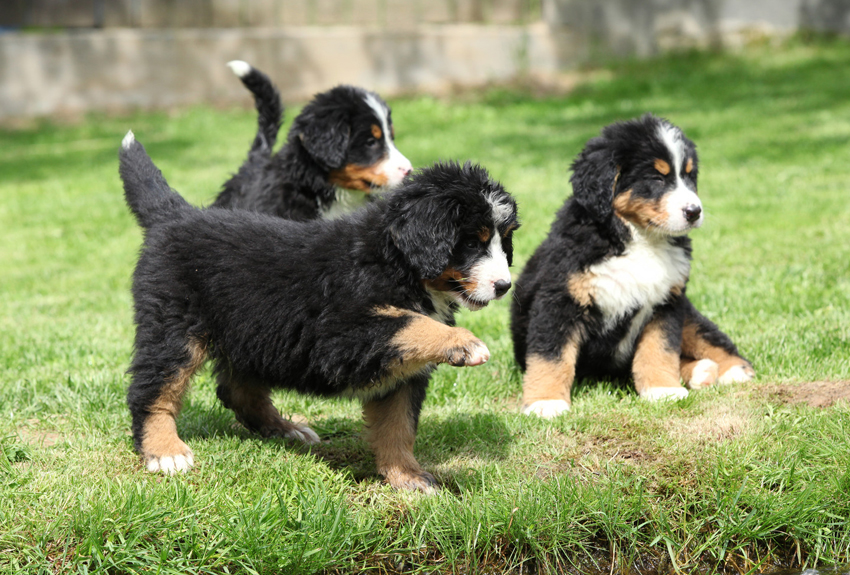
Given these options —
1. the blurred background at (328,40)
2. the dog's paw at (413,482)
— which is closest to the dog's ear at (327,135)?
the dog's paw at (413,482)

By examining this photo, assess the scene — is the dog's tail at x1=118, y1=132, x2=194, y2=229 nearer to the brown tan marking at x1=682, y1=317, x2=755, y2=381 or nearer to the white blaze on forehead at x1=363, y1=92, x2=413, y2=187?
the white blaze on forehead at x1=363, y1=92, x2=413, y2=187

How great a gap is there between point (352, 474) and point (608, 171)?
1810mm

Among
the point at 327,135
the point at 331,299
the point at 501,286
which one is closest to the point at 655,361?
the point at 501,286

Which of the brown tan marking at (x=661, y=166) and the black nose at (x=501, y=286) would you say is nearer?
the black nose at (x=501, y=286)

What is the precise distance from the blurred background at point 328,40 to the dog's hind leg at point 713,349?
30.4 ft

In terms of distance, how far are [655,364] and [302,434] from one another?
1.68 m

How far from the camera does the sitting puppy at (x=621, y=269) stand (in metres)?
4.14

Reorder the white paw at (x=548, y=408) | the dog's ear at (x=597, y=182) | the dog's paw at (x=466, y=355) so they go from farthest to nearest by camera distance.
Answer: the dog's ear at (x=597, y=182) < the white paw at (x=548, y=408) < the dog's paw at (x=466, y=355)

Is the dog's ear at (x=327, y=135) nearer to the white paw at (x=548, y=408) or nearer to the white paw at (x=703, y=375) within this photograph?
the white paw at (x=548, y=408)

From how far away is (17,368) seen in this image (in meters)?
4.91

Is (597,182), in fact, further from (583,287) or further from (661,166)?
(583,287)

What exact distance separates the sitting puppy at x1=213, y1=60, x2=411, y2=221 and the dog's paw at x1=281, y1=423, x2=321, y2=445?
1.36m

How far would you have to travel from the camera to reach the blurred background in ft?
41.5

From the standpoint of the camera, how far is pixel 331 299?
3244mm
